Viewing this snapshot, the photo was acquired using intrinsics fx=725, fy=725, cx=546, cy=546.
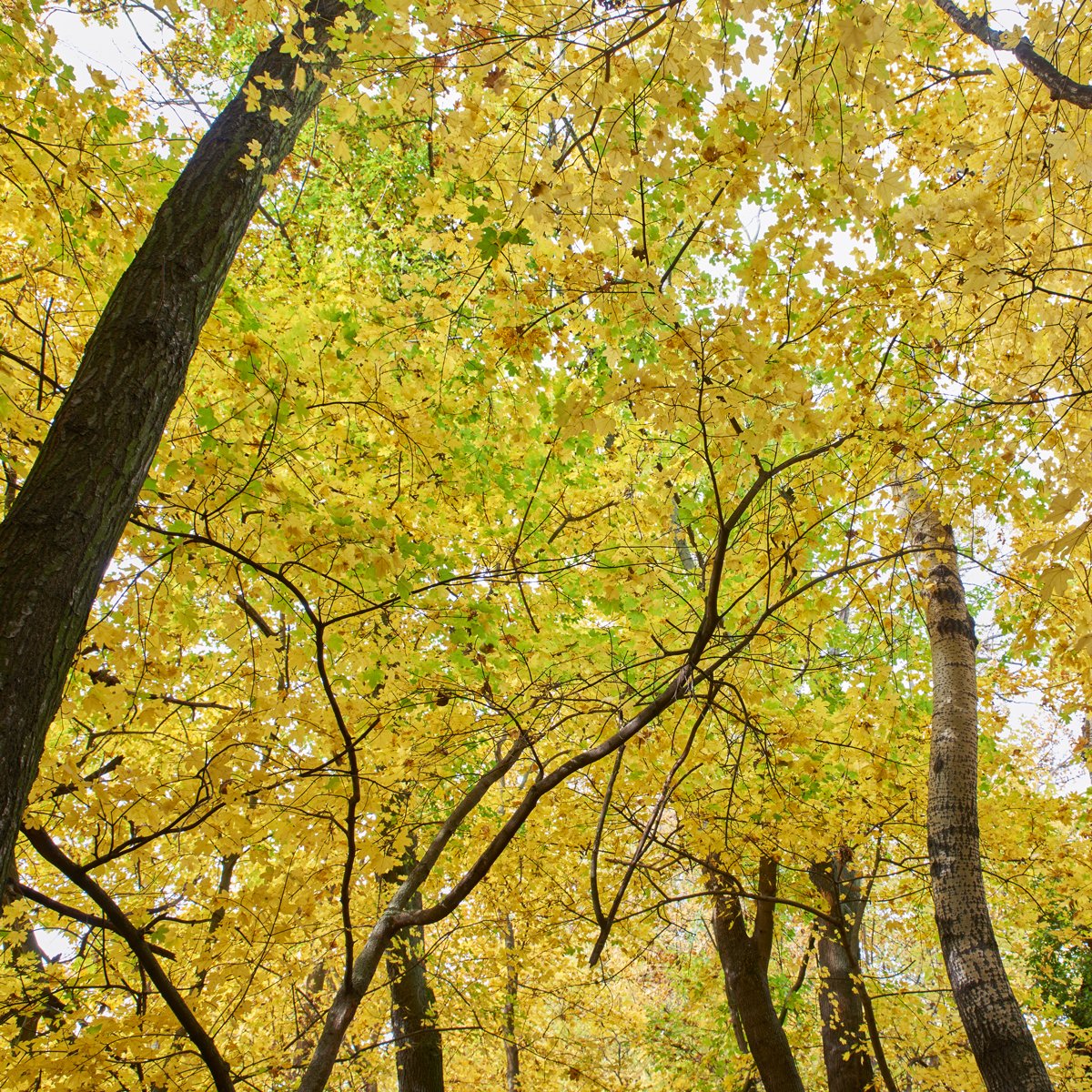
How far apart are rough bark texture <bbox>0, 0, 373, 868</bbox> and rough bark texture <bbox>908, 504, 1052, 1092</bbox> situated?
2.66 metres

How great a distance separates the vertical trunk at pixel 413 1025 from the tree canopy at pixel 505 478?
0.03 metres

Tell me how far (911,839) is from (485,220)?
5692mm

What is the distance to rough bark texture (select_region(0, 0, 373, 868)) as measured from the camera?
5.28ft

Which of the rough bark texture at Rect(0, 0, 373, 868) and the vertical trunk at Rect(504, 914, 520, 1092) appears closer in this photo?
the rough bark texture at Rect(0, 0, 373, 868)

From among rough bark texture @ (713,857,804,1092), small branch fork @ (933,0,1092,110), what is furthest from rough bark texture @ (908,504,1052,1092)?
rough bark texture @ (713,857,804,1092)

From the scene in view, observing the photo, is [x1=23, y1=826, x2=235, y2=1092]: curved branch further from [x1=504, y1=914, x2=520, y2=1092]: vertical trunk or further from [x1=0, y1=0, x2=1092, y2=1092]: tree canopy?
[x1=504, y1=914, x2=520, y2=1092]: vertical trunk

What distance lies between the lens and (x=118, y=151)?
2.96m

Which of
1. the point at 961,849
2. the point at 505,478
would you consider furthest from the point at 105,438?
the point at 961,849

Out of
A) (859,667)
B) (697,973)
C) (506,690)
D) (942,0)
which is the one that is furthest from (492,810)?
(942,0)

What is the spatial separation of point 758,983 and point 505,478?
456 centimetres

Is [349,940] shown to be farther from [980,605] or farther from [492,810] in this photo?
[980,605]

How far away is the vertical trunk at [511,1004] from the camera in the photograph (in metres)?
6.32

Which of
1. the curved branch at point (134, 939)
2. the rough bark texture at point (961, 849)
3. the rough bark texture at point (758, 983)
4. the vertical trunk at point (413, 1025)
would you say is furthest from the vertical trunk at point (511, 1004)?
the curved branch at point (134, 939)

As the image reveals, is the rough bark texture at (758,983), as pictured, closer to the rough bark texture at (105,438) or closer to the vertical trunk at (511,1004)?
the vertical trunk at (511,1004)
